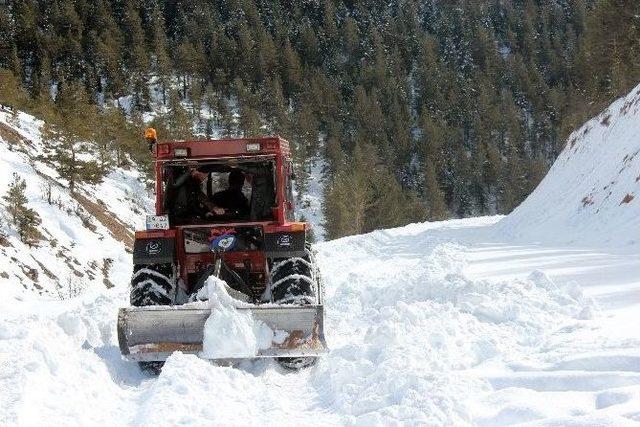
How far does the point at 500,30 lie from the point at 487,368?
469 feet

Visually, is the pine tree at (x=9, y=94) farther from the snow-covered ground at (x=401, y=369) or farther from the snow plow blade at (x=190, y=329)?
the snow plow blade at (x=190, y=329)

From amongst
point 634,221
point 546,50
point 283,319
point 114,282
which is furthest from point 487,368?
point 546,50

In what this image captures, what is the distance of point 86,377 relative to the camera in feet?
16.6

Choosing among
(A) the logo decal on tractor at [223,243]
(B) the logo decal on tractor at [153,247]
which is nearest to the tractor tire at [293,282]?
(A) the logo decal on tractor at [223,243]

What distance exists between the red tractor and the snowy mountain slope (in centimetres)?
1373

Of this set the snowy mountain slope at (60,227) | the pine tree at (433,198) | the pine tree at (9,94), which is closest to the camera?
the snowy mountain slope at (60,227)

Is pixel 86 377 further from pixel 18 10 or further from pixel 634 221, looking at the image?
pixel 18 10

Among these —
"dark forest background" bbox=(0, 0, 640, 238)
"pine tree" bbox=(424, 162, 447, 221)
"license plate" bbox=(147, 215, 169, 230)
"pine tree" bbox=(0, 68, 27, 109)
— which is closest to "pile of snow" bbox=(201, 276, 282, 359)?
"license plate" bbox=(147, 215, 169, 230)

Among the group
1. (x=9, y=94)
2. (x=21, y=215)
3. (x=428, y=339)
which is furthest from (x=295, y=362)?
(x=9, y=94)

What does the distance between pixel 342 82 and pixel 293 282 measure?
105m

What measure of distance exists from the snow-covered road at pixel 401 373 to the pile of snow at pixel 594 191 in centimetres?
783

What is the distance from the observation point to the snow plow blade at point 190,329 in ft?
18.9

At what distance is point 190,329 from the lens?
5.83 m

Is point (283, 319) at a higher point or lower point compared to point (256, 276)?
lower
